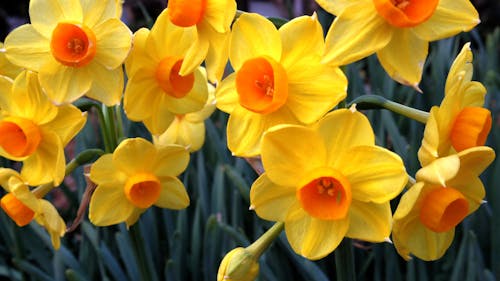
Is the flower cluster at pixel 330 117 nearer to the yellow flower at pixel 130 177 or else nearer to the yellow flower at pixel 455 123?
the yellow flower at pixel 455 123

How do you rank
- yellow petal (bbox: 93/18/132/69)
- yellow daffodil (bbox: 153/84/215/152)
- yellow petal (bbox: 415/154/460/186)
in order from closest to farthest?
yellow petal (bbox: 415/154/460/186)
yellow petal (bbox: 93/18/132/69)
yellow daffodil (bbox: 153/84/215/152)

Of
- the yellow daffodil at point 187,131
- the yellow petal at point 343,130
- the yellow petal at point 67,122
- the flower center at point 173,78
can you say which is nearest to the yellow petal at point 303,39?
the yellow petal at point 343,130

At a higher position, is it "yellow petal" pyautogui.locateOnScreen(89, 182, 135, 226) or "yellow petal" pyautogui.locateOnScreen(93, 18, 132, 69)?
"yellow petal" pyautogui.locateOnScreen(93, 18, 132, 69)

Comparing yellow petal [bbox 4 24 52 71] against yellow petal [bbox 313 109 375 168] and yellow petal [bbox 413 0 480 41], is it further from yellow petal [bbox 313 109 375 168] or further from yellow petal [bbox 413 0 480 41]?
yellow petal [bbox 413 0 480 41]

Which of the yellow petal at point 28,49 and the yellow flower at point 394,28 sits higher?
the yellow flower at point 394,28

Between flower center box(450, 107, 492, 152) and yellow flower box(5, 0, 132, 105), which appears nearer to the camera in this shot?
flower center box(450, 107, 492, 152)

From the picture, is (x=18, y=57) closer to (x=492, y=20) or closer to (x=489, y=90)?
(x=489, y=90)

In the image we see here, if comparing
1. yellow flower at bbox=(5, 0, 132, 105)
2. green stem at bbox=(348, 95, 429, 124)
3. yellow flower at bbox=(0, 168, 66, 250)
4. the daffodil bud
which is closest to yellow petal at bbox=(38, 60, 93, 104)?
yellow flower at bbox=(5, 0, 132, 105)
